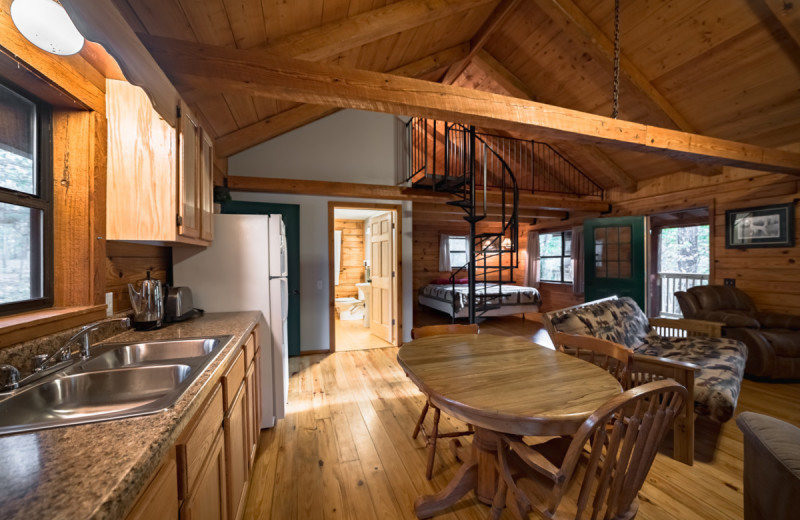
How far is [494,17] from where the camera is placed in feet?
11.5

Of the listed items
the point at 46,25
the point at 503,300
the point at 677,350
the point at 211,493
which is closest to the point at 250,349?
the point at 211,493

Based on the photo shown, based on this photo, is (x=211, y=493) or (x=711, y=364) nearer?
(x=211, y=493)

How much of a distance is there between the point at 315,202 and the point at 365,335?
89.0 inches

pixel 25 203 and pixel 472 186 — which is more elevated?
pixel 472 186

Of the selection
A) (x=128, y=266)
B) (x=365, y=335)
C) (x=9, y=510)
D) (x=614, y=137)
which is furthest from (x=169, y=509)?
(x=365, y=335)

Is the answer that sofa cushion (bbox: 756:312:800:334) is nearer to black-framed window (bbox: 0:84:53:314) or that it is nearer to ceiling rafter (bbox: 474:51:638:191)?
ceiling rafter (bbox: 474:51:638:191)

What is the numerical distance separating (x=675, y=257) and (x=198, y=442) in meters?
8.31

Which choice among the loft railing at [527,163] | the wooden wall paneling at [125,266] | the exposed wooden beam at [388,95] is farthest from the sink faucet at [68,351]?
the loft railing at [527,163]

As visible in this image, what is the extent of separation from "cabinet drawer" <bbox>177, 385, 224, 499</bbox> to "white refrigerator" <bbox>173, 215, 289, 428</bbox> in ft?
3.87

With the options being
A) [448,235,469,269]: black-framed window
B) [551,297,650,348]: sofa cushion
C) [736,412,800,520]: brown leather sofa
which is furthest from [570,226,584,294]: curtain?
[736,412,800,520]: brown leather sofa

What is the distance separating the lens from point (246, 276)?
7.59ft

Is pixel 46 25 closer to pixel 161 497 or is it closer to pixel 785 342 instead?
pixel 161 497

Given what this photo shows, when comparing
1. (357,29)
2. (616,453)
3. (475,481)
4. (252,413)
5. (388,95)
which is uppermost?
(357,29)

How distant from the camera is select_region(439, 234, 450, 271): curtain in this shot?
822cm
